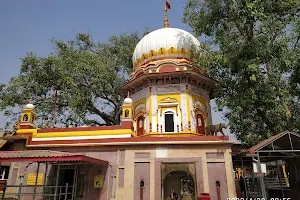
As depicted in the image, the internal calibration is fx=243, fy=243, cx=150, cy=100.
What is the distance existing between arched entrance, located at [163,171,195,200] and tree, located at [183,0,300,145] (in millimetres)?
3903

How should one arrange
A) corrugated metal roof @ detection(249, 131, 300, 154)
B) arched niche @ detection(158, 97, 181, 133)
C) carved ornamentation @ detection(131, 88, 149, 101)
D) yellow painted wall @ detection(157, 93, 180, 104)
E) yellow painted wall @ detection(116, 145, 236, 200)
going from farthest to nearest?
carved ornamentation @ detection(131, 88, 149, 101) < yellow painted wall @ detection(157, 93, 180, 104) < arched niche @ detection(158, 97, 181, 133) < yellow painted wall @ detection(116, 145, 236, 200) < corrugated metal roof @ detection(249, 131, 300, 154)

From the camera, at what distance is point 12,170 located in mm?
12164

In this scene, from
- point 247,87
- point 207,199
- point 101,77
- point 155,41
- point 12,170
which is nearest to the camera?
point 207,199

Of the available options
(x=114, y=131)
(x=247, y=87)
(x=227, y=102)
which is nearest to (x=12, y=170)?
(x=114, y=131)

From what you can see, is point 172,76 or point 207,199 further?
point 172,76

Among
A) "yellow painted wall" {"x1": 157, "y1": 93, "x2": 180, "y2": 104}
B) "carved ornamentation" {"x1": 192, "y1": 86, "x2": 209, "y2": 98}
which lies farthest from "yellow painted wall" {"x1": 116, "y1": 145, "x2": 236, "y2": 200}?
"carved ornamentation" {"x1": 192, "y1": 86, "x2": 209, "y2": 98}

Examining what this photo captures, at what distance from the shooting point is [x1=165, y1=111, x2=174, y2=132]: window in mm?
14795

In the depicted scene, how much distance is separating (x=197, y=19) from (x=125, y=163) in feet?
30.3

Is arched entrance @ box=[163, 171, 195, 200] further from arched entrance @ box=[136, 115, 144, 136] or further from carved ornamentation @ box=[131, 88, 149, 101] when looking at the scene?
carved ornamentation @ box=[131, 88, 149, 101]

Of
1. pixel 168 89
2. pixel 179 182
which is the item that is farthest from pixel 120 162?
pixel 168 89

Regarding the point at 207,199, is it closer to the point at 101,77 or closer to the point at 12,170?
the point at 12,170

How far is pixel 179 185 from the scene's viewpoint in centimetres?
1138

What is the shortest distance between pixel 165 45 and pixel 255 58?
21.8 feet

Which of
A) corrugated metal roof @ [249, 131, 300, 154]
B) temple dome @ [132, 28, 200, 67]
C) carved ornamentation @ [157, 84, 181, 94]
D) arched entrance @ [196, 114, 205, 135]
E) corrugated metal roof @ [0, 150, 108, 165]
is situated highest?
temple dome @ [132, 28, 200, 67]
